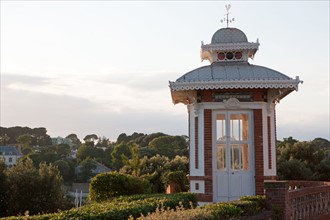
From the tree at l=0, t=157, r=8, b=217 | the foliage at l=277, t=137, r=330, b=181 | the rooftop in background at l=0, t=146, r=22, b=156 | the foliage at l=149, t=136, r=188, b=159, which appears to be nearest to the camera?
the tree at l=0, t=157, r=8, b=217

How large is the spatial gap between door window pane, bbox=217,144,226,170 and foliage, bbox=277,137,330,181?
11.5 meters

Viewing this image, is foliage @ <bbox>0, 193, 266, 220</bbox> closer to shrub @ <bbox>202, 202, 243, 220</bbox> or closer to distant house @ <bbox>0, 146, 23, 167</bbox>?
shrub @ <bbox>202, 202, 243, 220</bbox>

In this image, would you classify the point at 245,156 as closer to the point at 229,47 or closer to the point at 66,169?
the point at 229,47

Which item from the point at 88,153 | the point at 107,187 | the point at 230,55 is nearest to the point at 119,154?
the point at 88,153

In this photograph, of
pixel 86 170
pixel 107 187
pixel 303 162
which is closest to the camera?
pixel 107 187

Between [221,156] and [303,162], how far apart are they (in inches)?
638

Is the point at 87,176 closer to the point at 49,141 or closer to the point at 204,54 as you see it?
the point at 204,54

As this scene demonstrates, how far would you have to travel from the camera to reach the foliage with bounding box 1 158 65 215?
21.8 meters

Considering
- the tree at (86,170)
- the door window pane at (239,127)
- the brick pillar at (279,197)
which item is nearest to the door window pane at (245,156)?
the door window pane at (239,127)

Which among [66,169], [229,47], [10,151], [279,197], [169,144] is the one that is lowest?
[66,169]

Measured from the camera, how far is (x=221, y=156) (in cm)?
1527

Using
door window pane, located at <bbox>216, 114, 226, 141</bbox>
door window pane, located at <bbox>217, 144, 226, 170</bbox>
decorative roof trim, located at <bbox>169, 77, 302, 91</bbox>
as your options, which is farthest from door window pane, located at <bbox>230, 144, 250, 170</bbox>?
decorative roof trim, located at <bbox>169, 77, 302, 91</bbox>

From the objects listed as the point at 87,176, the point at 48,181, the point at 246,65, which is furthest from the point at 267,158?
the point at 87,176

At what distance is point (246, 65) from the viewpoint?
16.0m
